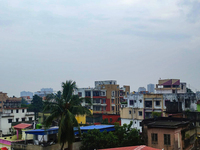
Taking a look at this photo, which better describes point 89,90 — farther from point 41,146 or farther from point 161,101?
point 41,146

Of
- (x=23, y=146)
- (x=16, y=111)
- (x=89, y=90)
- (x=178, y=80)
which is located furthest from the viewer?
(x=89, y=90)

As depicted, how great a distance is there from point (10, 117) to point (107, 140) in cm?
3730

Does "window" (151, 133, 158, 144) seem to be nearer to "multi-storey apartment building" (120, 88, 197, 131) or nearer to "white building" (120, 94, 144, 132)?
"multi-storey apartment building" (120, 88, 197, 131)

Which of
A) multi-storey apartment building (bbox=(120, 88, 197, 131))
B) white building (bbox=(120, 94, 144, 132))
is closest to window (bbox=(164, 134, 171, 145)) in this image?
multi-storey apartment building (bbox=(120, 88, 197, 131))

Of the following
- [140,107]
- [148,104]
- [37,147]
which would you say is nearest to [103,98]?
[140,107]

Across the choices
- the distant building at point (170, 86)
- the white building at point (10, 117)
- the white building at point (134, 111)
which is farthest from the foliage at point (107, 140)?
the distant building at point (170, 86)

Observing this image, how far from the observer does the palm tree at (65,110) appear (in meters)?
23.1

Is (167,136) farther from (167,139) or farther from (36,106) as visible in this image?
(36,106)

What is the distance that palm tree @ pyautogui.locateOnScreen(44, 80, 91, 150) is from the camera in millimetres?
23061

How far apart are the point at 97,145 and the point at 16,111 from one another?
135ft

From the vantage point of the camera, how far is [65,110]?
23922 mm

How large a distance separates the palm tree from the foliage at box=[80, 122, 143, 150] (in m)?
4.14

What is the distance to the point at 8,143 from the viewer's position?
34.8 meters

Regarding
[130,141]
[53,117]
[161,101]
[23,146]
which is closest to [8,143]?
[23,146]
